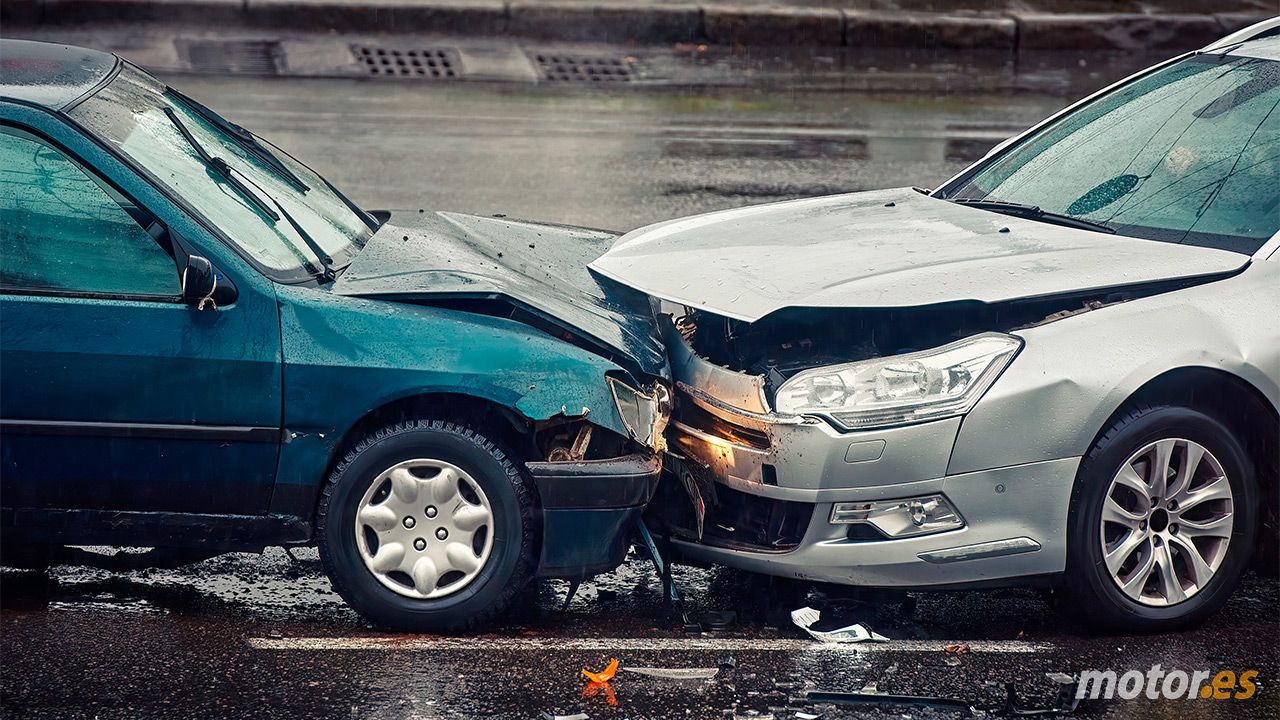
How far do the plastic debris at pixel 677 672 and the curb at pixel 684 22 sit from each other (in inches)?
496

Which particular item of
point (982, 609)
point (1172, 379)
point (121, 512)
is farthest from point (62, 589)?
point (1172, 379)

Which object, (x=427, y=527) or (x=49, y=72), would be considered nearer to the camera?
(x=427, y=527)

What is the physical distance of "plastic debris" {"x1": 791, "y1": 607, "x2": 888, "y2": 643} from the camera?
4500 millimetres

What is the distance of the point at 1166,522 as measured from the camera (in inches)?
178

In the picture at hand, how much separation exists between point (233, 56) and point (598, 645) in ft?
37.9

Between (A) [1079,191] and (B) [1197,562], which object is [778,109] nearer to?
(A) [1079,191]

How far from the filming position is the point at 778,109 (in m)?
13.8

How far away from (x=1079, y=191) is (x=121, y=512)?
3421mm

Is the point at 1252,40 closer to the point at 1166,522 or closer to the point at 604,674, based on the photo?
the point at 1166,522

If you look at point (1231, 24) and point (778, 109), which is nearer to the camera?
point (778, 109)

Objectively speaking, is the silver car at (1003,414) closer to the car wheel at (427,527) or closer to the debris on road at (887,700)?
the debris on road at (887,700)

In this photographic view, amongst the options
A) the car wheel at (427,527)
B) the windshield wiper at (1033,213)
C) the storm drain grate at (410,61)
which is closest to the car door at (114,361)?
the car wheel at (427,527)

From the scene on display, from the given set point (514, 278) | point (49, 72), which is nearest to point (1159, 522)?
point (514, 278)

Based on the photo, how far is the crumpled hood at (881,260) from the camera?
14.9 ft
